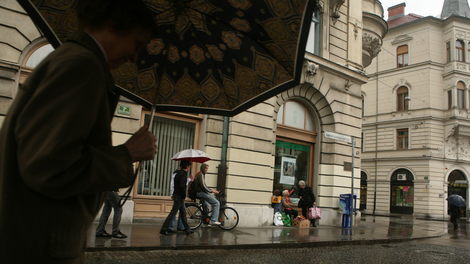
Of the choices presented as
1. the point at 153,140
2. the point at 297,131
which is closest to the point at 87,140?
the point at 153,140

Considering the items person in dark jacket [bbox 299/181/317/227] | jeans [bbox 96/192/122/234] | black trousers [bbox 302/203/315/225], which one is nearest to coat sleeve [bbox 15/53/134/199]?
jeans [bbox 96/192/122/234]

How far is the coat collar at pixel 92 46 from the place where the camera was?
1.44 metres

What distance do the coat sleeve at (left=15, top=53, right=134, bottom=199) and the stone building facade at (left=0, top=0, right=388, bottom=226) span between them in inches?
368

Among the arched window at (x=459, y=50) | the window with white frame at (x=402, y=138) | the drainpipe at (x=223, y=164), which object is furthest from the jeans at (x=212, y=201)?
the arched window at (x=459, y=50)

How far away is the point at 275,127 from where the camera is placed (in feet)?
47.3

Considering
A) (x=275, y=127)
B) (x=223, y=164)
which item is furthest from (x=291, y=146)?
(x=223, y=164)

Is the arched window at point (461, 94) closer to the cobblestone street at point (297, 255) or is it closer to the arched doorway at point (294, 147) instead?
the arched doorway at point (294, 147)

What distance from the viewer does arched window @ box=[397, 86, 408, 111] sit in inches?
1426

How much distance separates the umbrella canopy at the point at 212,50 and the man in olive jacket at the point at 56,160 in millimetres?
1450

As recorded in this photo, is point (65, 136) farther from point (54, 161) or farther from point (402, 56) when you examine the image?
point (402, 56)

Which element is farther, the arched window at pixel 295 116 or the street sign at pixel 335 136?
the arched window at pixel 295 116

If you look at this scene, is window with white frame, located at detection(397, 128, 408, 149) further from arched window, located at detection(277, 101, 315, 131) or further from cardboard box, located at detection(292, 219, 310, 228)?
→ cardboard box, located at detection(292, 219, 310, 228)

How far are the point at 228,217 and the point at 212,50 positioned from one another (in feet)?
30.4

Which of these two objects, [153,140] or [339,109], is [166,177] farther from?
[153,140]
